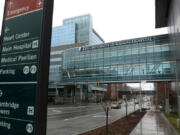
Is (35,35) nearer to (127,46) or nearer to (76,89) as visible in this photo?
(127,46)

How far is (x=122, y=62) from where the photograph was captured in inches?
2320

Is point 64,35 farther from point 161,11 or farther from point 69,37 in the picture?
point 161,11

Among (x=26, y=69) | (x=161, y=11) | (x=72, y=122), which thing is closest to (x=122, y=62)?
(x=161, y=11)

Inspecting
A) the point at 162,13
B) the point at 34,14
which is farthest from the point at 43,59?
the point at 162,13

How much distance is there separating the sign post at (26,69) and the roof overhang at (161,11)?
2998 cm

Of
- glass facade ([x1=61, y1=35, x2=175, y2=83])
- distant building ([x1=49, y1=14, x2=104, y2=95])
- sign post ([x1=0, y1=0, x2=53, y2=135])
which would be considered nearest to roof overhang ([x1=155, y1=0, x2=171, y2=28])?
glass facade ([x1=61, y1=35, x2=175, y2=83])

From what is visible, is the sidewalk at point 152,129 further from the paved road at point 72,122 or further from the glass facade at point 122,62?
the glass facade at point 122,62

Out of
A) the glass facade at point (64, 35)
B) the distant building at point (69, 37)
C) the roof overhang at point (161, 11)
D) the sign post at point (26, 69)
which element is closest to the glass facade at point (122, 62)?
the roof overhang at point (161, 11)

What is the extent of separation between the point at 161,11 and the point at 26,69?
34.3 metres

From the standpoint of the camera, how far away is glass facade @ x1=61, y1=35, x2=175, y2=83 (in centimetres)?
5247

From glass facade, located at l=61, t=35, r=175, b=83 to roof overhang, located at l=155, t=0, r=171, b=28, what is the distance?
12173 millimetres

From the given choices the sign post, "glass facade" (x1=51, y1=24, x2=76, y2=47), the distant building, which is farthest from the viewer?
"glass facade" (x1=51, y1=24, x2=76, y2=47)

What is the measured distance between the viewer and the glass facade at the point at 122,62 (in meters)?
52.5

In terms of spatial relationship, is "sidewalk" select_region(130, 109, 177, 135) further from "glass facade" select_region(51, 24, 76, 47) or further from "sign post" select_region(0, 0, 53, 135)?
"glass facade" select_region(51, 24, 76, 47)
